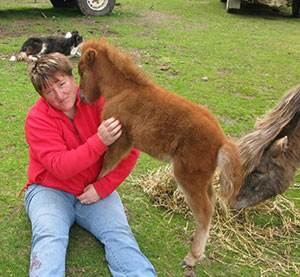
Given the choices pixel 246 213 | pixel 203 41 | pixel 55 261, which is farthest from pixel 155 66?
pixel 55 261

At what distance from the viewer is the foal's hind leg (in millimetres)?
2631

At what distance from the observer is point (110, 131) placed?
2711 millimetres

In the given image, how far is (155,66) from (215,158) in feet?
15.5

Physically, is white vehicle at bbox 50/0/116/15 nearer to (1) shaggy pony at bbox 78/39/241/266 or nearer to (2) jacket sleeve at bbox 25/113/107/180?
(1) shaggy pony at bbox 78/39/241/266

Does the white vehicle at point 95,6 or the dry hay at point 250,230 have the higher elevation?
the white vehicle at point 95,6

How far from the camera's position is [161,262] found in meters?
2.96

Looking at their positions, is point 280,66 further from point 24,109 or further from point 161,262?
point 161,262

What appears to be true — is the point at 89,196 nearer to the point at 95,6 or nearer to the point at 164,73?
the point at 164,73

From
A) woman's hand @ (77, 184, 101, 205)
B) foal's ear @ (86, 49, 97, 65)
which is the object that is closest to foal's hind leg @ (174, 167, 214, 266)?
woman's hand @ (77, 184, 101, 205)

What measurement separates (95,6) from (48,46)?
4199 mm

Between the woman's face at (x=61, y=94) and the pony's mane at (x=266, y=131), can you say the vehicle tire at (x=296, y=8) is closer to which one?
the pony's mane at (x=266, y=131)

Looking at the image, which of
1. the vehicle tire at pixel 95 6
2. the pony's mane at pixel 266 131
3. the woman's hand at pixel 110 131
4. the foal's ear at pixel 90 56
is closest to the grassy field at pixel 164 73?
the vehicle tire at pixel 95 6

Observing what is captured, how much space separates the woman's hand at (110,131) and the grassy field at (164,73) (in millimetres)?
908

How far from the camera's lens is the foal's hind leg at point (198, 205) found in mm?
2631
